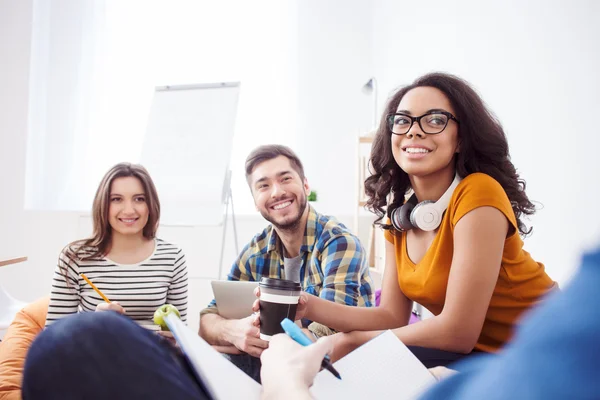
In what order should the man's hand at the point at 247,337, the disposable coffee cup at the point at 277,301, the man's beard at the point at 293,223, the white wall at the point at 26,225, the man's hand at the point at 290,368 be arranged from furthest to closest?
the white wall at the point at 26,225, the man's beard at the point at 293,223, the man's hand at the point at 247,337, the disposable coffee cup at the point at 277,301, the man's hand at the point at 290,368

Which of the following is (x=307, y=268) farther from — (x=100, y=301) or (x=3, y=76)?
(x=3, y=76)

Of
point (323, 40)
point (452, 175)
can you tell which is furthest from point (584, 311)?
point (323, 40)

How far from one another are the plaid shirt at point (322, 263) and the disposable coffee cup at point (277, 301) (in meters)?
0.47

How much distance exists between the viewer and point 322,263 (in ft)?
5.09

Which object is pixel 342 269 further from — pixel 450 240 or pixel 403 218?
pixel 450 240

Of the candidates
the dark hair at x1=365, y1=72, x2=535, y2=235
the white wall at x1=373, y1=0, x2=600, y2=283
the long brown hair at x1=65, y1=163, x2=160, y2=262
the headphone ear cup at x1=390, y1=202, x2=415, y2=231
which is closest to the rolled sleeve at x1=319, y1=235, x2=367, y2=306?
the headphone ear cup at x1=390, y1=202, x2=415, y2=231

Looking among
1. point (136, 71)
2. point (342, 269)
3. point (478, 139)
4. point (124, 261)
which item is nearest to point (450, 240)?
point (478, 139)

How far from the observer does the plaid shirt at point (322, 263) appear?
4.84ft

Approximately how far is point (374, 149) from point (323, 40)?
9.31ft

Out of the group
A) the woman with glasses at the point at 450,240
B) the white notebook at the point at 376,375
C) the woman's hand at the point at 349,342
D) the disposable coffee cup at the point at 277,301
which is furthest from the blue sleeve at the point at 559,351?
the woman's hand at the point at 349,342

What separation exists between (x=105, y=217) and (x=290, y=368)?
1.58m

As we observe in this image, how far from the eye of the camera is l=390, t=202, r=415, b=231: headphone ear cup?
1.27 m

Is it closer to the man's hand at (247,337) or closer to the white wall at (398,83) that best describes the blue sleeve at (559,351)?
the man's hand at (247,337)

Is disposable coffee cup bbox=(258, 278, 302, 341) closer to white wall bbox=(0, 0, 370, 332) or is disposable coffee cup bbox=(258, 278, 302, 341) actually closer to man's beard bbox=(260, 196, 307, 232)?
man's beard bbox=(260, 196, 307, 232)
